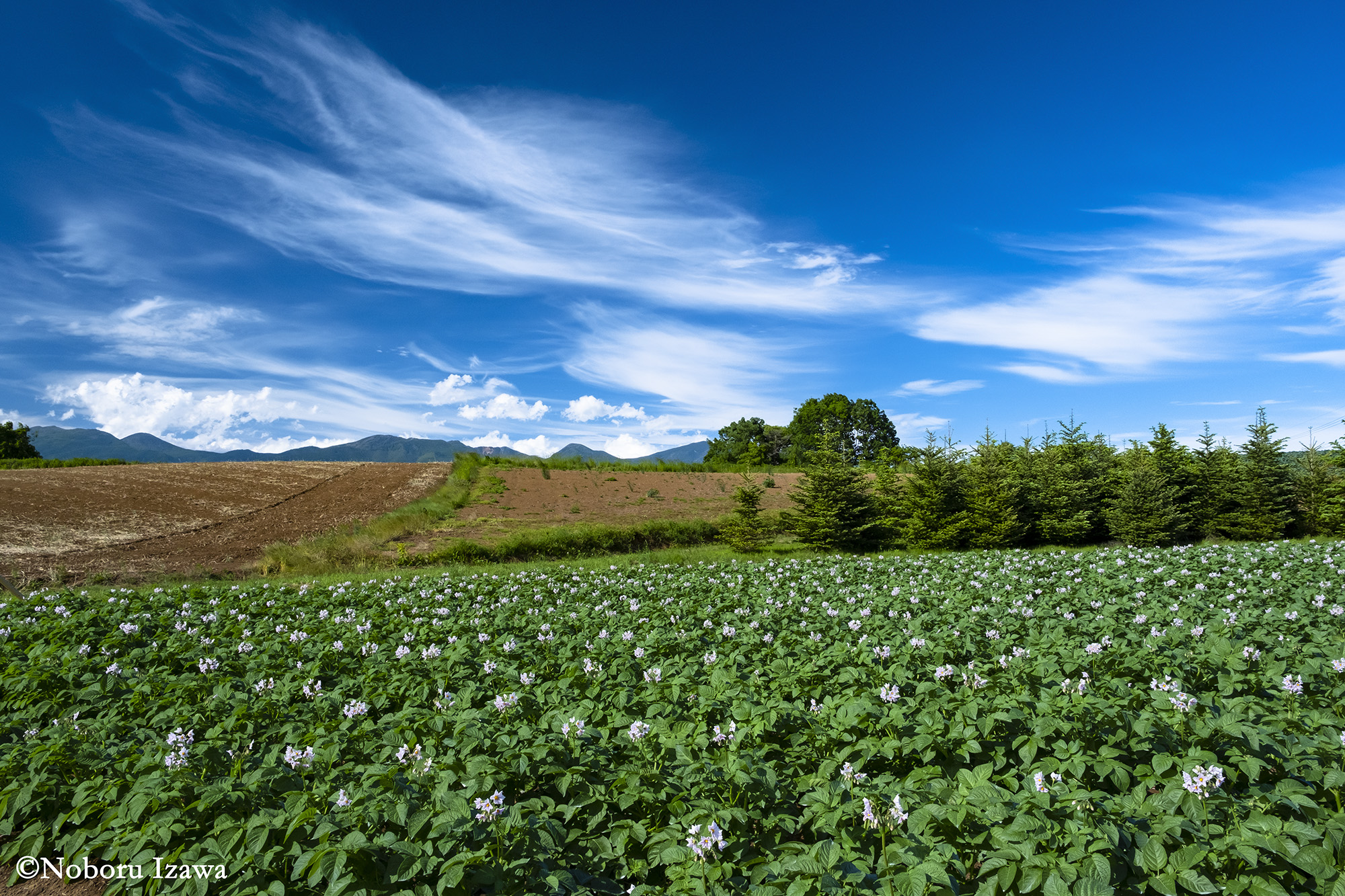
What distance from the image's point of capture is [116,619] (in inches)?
349

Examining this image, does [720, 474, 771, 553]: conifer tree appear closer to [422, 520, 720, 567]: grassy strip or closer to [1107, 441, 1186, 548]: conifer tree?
[422, 520, 720, 567]: grassy strip

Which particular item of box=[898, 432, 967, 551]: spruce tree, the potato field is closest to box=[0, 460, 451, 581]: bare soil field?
the potato field

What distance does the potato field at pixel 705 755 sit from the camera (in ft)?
9.61

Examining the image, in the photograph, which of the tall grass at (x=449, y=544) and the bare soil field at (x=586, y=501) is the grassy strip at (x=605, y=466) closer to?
the bare soil field at (x=586, y=501)

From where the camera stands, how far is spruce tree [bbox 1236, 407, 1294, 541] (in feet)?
74.6

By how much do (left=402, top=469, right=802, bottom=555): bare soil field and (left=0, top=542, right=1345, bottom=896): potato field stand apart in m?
14.2

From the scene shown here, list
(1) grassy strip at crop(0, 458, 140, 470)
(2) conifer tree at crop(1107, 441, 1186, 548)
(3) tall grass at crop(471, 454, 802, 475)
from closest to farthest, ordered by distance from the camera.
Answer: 1. (2) conifer tree at crop(1107, 441, 1186, 548)
2. (1) grassy strip at crop(0, 458, 140, 470)
3. (3) tall grass at crop(471, 454, 802, 475)

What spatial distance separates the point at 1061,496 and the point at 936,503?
4998 millimetres

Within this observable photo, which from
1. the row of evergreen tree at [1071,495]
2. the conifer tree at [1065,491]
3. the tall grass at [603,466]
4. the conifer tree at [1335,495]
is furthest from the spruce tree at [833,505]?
the tall grass at [603,466]

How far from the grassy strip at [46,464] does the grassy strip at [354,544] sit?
28.6 metres

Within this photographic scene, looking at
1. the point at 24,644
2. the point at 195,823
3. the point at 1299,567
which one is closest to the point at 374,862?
the point at 195,823

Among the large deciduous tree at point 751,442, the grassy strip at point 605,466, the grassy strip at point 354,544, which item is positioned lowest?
the grassy strip at point 354,544

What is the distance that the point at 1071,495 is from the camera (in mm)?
22297

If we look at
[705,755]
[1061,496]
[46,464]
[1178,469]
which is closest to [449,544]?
[705,755]
